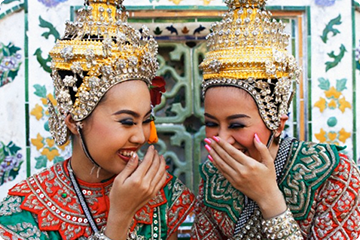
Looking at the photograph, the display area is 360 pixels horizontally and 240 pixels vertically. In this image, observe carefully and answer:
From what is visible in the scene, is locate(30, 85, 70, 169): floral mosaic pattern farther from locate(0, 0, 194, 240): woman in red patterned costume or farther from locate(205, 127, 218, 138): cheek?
locate(205, 127, 218, 138): cheek

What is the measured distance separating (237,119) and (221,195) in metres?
0.59

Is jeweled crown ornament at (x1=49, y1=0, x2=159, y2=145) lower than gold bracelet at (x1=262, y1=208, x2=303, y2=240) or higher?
higher

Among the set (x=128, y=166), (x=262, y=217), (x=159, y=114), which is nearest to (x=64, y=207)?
(x=128, y=166)

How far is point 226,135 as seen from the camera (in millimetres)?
2301

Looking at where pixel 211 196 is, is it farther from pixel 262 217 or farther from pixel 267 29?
pixel 267 29

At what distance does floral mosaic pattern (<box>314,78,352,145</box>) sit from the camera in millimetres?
3441

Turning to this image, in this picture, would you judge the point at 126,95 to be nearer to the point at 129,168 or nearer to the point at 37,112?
the point at 129,168

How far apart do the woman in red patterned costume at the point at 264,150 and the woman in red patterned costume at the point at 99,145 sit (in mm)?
403

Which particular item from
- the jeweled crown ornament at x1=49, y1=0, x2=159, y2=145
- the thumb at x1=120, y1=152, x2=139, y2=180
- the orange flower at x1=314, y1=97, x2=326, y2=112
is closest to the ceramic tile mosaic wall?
the orange flower at x1=314, y1=97, x2=326, y2=112

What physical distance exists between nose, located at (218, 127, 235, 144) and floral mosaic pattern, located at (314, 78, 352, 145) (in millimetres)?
1450

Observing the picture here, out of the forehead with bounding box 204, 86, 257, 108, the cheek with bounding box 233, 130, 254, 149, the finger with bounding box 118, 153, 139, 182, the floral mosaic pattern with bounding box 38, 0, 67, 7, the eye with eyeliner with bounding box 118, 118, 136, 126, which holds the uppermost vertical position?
the floral mosaic pattern with bounding box 38, 0, 67, 7

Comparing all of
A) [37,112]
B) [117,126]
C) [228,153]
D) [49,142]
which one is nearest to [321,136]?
[228,153]

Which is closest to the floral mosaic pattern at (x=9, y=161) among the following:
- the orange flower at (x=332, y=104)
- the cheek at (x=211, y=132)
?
the cheek at (x=211, y=132)

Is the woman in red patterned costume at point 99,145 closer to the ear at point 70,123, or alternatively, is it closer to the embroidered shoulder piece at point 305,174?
the ear at point 70,123
